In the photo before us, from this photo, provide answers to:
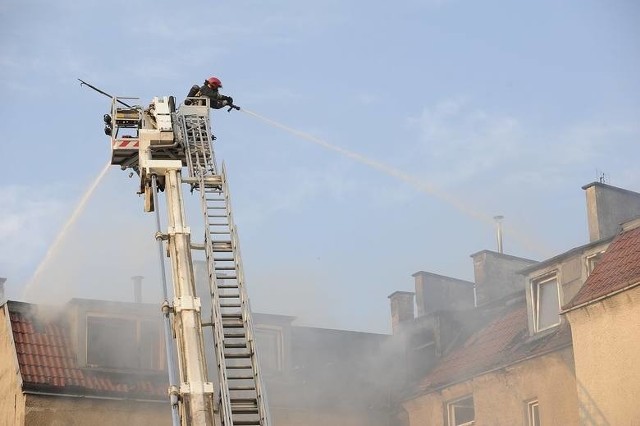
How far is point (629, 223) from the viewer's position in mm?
32719

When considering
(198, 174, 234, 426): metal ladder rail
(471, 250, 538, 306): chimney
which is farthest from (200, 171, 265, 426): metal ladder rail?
(471, 250, 538, 306): chimney

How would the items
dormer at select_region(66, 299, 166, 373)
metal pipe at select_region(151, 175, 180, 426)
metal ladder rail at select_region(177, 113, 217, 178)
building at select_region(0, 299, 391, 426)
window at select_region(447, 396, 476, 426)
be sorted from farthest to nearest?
window at select_region(447, 396, 476, 426)
dormer at select_region(66, 299, 166, 373)
building at select_region(0, 299, 391, 426)
metal ladder rail at select_region(177, 113, 217, 178)
metal pipe at select_region(151, 175, 180, 426)

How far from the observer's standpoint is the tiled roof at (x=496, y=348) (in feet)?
112

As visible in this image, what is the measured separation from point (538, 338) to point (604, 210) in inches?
149

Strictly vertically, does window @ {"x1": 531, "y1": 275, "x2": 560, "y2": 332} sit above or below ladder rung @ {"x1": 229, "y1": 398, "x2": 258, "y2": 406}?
above

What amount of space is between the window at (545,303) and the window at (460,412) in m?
2.99

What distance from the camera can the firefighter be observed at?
26.0 metres

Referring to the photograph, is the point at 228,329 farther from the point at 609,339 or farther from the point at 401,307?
the point at 401,307

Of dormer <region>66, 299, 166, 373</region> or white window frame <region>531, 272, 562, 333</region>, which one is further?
dormer <region>66, 299, 166, 373</region>

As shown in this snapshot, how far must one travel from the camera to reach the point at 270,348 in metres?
38.1

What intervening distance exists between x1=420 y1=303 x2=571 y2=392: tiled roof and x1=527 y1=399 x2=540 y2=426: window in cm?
110

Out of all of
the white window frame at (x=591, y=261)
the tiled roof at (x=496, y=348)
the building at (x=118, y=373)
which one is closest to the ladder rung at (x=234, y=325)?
the building at (x=118, y=373)

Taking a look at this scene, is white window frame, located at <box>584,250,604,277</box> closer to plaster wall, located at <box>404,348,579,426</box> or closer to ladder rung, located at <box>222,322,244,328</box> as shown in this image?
plaster wall, located at <box>404,348,579,426</box>

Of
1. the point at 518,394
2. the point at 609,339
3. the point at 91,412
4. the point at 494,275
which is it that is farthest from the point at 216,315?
the point at 494,275
